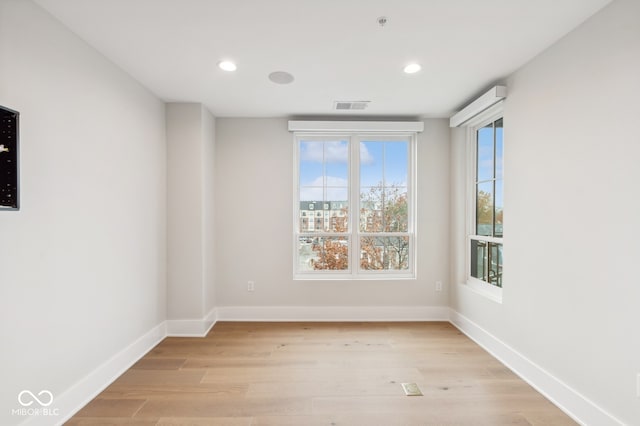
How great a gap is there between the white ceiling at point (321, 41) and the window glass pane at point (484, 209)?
0.97 meters

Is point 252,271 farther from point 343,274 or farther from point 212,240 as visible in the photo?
point 343,274

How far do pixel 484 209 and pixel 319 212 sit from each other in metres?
1.87

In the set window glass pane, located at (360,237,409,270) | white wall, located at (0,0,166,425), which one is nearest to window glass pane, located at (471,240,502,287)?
window glass pane, located at (360,237,409,270)

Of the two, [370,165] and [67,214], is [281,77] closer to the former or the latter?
[370,165]

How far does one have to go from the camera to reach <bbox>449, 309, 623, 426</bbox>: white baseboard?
1910mm

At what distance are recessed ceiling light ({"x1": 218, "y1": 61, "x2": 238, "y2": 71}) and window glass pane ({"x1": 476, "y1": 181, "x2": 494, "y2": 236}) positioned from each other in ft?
8.82

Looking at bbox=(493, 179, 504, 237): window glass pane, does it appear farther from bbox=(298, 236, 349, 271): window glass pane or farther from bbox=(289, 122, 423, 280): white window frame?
bbox=(298, 236, 349, 271): window glass pane

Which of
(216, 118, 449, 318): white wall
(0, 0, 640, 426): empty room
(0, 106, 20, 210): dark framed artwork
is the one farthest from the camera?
(216, 118, 449, 318): white wall

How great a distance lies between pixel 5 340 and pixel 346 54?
268 cm

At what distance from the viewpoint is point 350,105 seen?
344cm

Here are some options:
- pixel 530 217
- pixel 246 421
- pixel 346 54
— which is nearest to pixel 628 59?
pixel 530 217

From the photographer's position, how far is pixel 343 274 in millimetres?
4031

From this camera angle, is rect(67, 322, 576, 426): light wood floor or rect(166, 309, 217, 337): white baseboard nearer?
rect(67, 322, 576, 426): light wood floor

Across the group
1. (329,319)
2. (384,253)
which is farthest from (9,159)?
(384,253)
